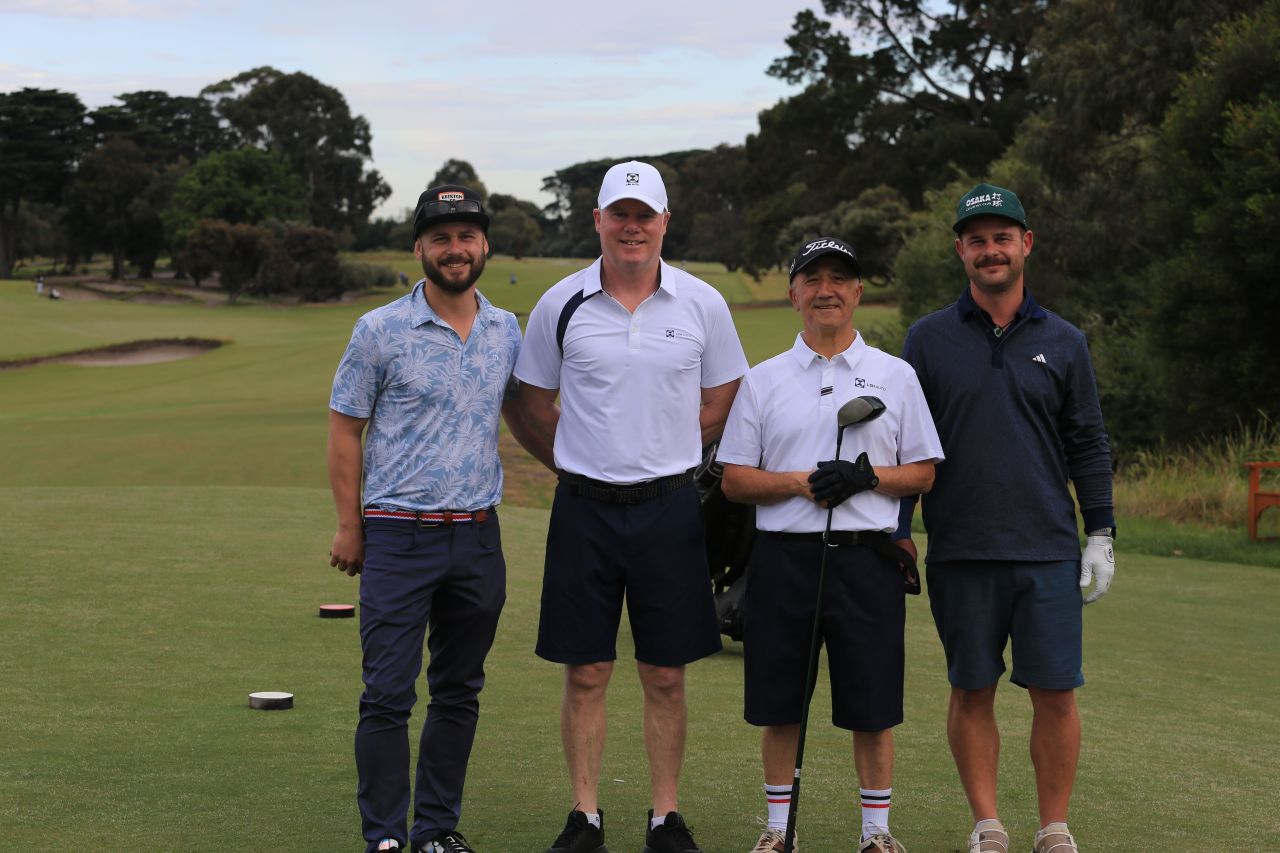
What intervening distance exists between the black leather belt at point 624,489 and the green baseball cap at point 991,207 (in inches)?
48.1

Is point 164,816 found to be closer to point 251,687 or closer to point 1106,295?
point 251,687

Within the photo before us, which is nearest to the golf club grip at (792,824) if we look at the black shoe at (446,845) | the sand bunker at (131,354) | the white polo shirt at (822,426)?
the white polo shirt at (822,426)

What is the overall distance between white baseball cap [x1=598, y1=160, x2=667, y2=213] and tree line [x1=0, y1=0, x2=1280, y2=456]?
17087 millimetres

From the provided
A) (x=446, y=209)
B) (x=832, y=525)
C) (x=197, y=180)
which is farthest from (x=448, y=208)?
(x=197, y=180)

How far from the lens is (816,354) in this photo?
4676mm

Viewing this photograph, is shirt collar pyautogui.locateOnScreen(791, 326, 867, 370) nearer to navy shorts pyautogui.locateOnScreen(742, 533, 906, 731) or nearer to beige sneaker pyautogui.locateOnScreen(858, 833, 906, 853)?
navy shorts pyautogui.locateOnScreen(742, 533, 906, 731)

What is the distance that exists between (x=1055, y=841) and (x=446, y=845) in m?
1.85

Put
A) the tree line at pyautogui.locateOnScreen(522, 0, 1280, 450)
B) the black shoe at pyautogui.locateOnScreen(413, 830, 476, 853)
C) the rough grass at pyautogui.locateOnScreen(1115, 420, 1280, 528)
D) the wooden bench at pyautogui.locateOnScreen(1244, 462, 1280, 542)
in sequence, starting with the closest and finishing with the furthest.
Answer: the black shoe at pyautogui.locateOnScreen(413, 830, 476, 853)
the wooden bench at pyautogui.locateOnScreen(1244, 462, 1280, 542)
the rough grass at pyautogui.locateOnScreen(1115, 420, 1280, 528)
the tree line at pyautogui.locateOnScreen(522, 0, 1280, 450)

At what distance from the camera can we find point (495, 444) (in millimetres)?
4914

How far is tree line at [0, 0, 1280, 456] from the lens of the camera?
2156cm

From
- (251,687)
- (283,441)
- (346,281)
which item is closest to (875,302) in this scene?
(346,281)

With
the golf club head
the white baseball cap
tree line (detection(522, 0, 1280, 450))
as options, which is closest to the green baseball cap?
the golf club head

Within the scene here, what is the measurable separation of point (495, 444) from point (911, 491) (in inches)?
53.0

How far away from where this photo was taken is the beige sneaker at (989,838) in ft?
14.9
